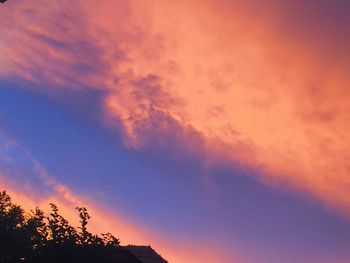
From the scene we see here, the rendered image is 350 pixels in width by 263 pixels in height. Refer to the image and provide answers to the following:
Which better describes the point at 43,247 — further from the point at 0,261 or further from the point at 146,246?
the point at 146,246

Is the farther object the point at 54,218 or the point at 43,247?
the point at 54,218

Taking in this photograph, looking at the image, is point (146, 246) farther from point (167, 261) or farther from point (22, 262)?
point (22, 262)

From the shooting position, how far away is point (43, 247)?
27.4m

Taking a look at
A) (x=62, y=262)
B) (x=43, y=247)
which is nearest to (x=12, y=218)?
(x=43, y=247)

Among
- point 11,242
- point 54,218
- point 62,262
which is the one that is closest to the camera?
point 62,262

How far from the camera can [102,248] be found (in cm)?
2716

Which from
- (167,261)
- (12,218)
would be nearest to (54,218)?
(12,218)

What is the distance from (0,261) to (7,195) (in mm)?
13305

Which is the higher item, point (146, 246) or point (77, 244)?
point (146, 246)

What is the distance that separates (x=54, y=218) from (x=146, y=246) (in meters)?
14.9

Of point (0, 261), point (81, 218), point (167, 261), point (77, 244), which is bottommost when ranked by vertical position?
point (0, 261)

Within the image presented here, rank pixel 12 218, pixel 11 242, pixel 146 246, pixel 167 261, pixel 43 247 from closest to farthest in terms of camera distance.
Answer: pixel 43 247 < pixel 11 242 < pixel 12 218 < pixel 167 261 < pixel 146 246

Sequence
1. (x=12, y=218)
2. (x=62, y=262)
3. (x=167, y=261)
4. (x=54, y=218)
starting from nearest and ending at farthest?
(x=62, y=262), (x=54, y=218), (x=12, y=218), (x=167, y=261)

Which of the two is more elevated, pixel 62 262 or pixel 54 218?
pixel 54 218
